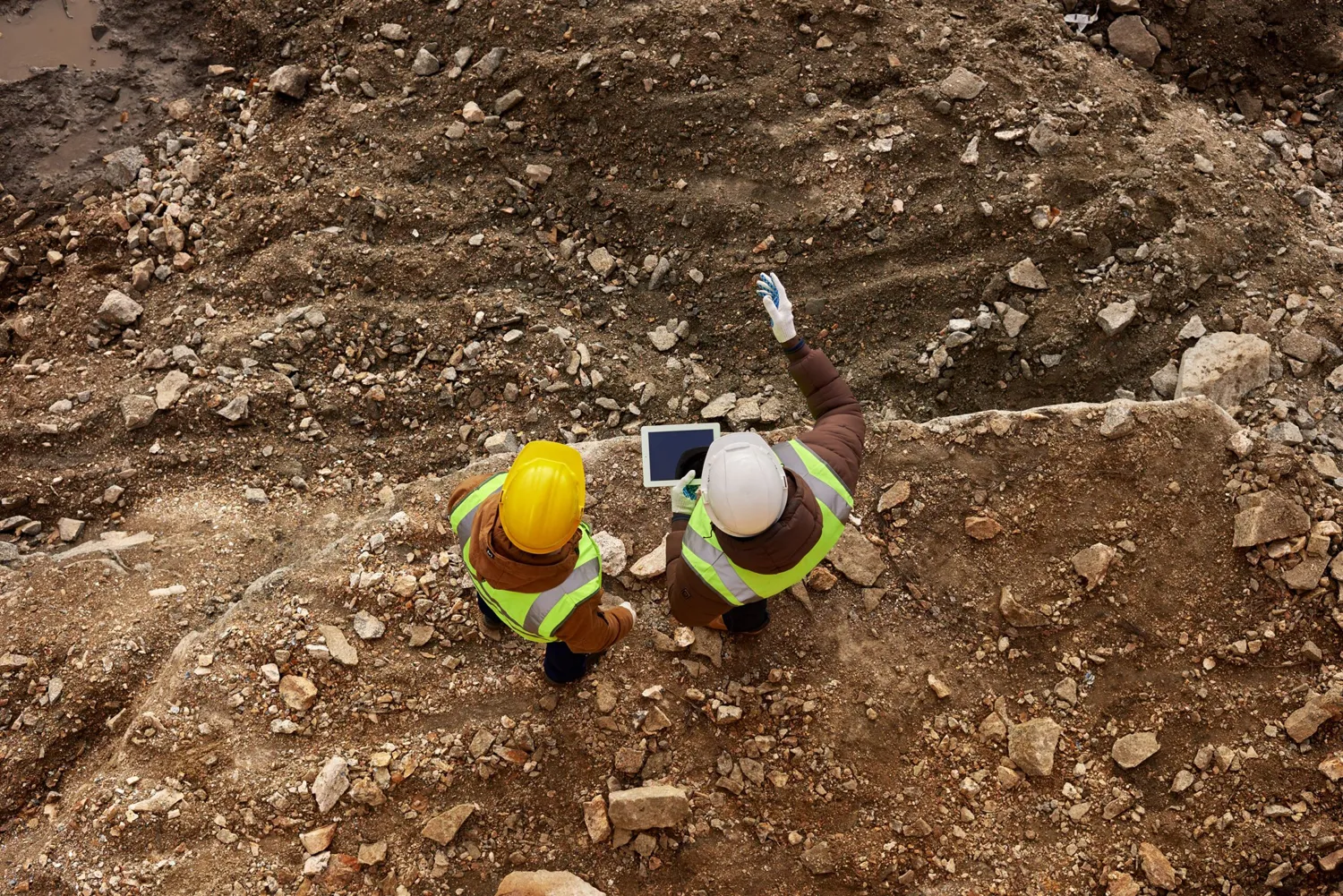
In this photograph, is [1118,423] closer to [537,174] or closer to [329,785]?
[537,174]

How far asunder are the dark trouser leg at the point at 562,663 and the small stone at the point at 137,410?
9.88ft

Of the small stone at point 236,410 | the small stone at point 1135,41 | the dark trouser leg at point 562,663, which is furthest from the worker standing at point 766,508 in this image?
the small stone at point 1135,41

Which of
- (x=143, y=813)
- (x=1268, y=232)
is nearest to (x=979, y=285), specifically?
(x=1268, y=232)

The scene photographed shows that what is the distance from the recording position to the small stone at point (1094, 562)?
12.6ft

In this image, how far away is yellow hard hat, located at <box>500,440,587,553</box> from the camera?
2.69m

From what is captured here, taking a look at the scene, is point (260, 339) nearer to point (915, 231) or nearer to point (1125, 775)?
point (915, 231)

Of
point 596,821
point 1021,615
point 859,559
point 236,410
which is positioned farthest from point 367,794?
point 1021,615

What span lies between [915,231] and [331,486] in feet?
12.8

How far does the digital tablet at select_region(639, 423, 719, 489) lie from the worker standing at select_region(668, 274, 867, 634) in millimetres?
142

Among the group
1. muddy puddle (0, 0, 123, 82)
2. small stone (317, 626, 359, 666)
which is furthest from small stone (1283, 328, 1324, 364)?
muddy puddle (0, 0, 123, 82)

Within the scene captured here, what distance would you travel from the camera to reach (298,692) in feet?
11.9

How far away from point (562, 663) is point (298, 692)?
48.0 inches

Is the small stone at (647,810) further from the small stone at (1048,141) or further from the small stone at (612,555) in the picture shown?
the small stone at (1048,141)

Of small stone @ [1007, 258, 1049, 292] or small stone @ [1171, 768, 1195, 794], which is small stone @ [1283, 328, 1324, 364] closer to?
small stone @ [1007, 258, 1049, 292]
